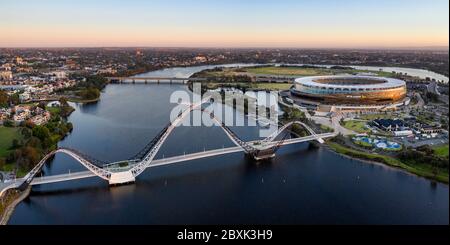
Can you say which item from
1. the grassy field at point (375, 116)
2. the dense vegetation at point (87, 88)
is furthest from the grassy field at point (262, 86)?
the grassy field at point (375, 116)

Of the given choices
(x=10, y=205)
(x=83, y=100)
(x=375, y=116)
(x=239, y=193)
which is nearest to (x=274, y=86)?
(x=375, y=116)

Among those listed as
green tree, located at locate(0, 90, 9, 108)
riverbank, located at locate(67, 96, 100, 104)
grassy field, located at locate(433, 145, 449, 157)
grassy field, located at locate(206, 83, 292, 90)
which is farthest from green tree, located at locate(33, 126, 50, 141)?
grassy field, located at locate(206, 83, 292, 90)

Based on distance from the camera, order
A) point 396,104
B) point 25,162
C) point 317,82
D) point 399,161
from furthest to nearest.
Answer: point 317,82, point 396,104, point 399,161, point 25,162

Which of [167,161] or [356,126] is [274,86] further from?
[167,161]
